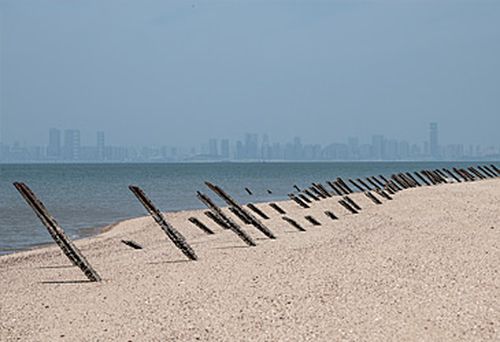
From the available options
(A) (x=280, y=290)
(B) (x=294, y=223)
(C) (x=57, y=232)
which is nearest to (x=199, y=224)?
(B) (x=294, y=223)

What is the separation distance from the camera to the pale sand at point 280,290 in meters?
7.64

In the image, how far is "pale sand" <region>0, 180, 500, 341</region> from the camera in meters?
7.64

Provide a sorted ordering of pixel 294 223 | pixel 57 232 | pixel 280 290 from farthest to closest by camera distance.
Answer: pixel 294 223 < pixel 57 232 < pixel 280 290

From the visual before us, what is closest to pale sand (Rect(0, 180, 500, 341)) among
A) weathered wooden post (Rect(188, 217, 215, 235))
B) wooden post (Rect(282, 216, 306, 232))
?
wooden post (Rect(282, 216, 306, 232))

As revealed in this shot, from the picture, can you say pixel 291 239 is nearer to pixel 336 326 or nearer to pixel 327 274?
pixel 327 274

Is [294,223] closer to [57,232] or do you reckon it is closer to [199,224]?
[199,224]

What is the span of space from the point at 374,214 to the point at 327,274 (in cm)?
1035

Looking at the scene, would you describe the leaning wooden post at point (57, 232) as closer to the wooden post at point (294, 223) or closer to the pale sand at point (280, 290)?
the pale sand at point (280, 290)

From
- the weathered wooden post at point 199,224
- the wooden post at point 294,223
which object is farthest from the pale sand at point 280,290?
the weathered wooden post at point 199,224

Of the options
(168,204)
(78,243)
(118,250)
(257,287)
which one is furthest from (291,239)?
(168,204)

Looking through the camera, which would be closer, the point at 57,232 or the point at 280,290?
the point at 280,290

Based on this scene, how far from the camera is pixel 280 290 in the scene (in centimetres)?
951

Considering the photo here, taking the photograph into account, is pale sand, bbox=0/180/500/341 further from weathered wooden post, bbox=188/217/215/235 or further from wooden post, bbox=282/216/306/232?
weathered wooden post, bbox=188/217/215/235

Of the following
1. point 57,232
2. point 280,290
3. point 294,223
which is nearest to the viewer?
point 280,290
